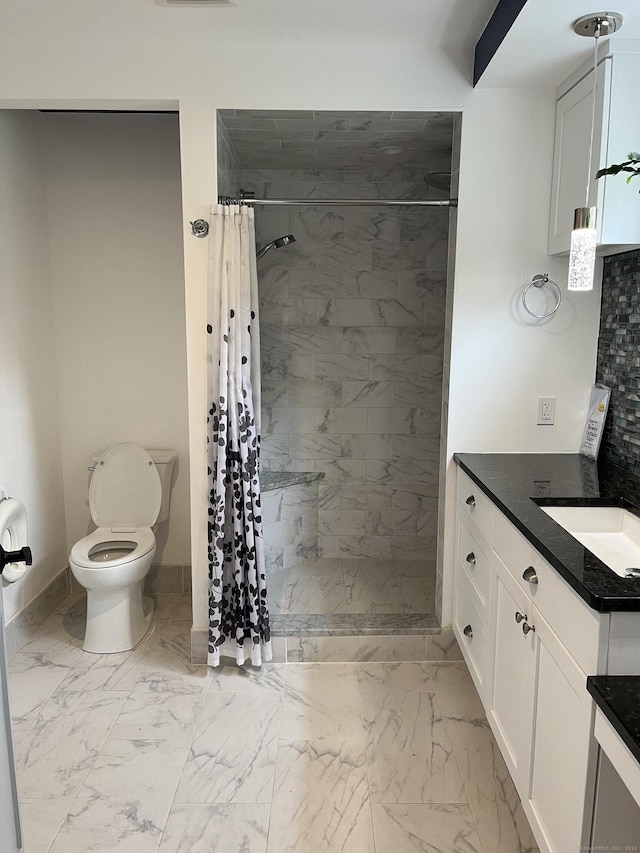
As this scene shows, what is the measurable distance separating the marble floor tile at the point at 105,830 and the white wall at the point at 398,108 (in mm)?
1129

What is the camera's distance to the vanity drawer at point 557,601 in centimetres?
130

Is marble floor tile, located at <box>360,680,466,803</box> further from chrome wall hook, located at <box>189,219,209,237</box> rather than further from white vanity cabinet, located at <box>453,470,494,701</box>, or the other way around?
chrome wall hook, located at <box>189,219,209,237</box>

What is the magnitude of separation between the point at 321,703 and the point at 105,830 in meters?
0.90

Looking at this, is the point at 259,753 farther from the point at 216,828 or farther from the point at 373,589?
the point at 373,589

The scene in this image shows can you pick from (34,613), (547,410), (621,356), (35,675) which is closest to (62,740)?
(35,675)

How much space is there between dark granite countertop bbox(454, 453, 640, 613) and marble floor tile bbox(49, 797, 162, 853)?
1.41 m

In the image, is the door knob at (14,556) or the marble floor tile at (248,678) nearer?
the door knob at (14,556)

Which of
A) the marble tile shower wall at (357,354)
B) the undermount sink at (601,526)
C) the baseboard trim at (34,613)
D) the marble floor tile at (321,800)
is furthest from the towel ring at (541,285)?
the baseboard trim at (34,613)

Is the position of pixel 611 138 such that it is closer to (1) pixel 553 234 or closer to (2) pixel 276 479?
(1) pixel 553 234

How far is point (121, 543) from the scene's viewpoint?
10.3ft

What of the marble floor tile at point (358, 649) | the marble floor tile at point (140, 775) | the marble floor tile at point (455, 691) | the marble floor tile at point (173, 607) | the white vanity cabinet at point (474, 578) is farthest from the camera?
the marble floor tile at point (173, 607)

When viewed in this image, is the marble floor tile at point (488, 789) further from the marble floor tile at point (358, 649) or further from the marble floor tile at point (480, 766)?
the marble floor tile at point (358, 649)

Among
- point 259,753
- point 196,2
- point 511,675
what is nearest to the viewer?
point 511,675

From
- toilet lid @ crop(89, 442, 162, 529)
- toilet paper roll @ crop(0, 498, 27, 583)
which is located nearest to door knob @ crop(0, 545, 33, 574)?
toilet paper roll @ crop(0, 498, 27, 583)
